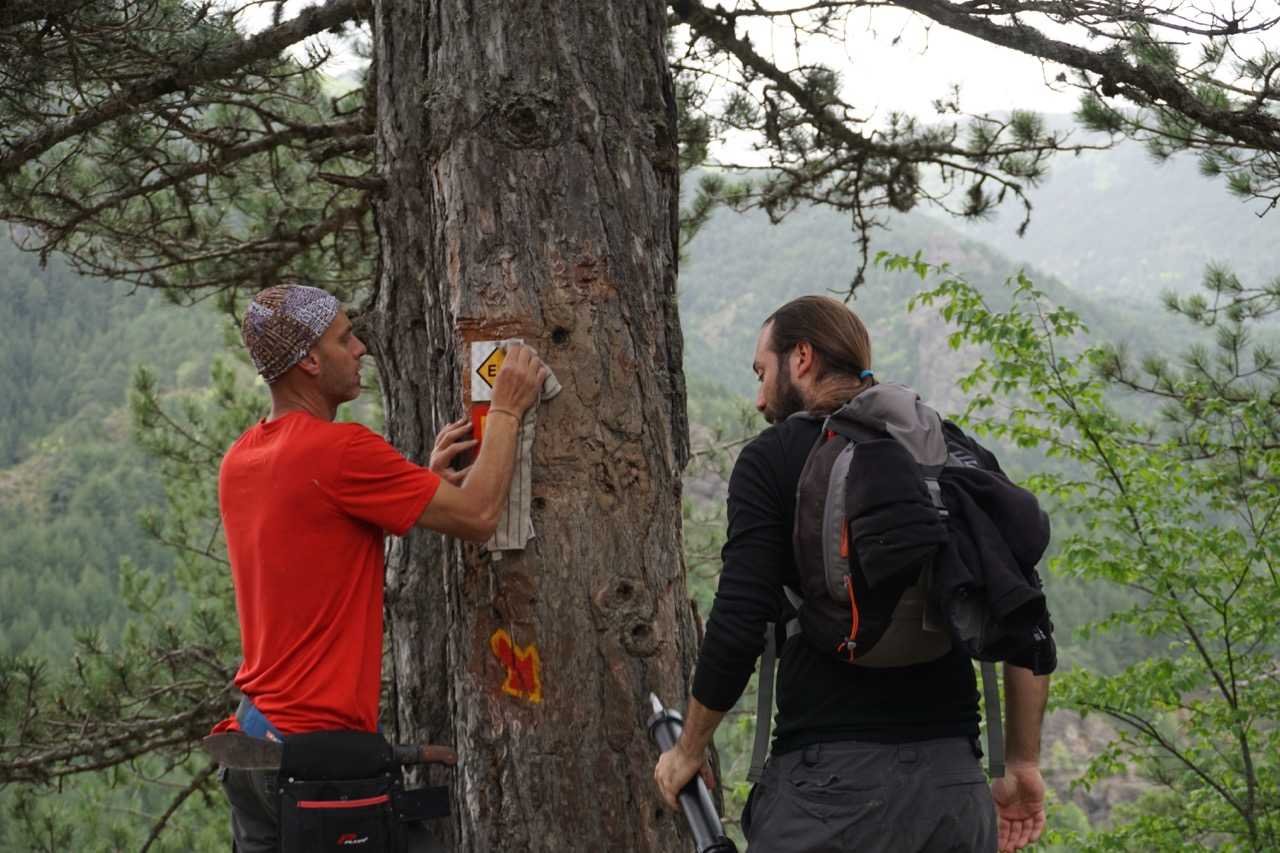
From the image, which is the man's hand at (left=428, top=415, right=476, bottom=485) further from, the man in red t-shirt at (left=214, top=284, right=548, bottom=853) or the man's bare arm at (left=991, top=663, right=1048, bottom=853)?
the man's bare arm at (left=991, top=663, right=1048, bottom=853)

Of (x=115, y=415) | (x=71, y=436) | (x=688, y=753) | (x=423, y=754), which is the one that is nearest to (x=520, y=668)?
(x=423, y=754)

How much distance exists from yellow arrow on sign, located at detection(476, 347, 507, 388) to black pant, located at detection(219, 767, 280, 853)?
0.99 metres

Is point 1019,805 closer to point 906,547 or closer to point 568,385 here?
point 906,547

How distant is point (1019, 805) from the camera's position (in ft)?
8.15

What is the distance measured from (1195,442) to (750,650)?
591 centimetres

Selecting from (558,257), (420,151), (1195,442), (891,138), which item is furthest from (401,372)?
(1195,442)

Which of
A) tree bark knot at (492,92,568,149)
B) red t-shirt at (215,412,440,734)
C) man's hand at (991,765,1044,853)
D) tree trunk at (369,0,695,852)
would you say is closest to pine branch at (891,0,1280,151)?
tree trunk at (369,0,695,852)

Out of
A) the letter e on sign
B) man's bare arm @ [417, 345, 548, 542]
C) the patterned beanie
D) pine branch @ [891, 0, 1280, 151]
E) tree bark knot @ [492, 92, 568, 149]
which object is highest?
pine branch @ [891, 0, 1280, 151]

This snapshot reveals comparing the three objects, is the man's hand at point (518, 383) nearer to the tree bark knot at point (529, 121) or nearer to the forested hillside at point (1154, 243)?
the tree bark knot at point (529, 121)

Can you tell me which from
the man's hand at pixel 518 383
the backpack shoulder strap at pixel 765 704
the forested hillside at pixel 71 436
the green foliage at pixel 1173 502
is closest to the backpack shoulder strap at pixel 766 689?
the backpack shoulder strap at pixel 765 704

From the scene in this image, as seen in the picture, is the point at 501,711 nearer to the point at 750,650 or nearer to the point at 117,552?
the point at 750,650

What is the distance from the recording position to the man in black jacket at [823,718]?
7.21 ft

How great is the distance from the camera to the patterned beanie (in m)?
2.78

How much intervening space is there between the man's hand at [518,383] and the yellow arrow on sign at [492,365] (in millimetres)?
25
